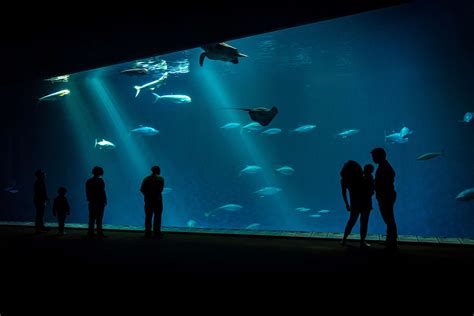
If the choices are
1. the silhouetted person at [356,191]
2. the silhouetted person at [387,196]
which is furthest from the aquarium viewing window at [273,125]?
the silhouetted person at [387,196]

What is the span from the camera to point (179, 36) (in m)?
5.94

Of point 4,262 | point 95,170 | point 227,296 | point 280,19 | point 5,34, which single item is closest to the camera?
point 227,296

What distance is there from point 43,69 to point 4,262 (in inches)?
180

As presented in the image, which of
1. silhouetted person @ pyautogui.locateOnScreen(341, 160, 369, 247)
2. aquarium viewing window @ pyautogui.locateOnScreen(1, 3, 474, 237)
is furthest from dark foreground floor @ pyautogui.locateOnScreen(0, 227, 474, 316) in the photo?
aquarium viewing window @ pyautogui.locateOnScreen(1, 3, 474, 237)

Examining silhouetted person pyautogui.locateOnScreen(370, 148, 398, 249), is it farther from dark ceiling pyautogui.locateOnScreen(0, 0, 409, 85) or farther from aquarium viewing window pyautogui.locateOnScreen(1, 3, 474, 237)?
aquarium viewing window pyautogui.locateOnScreen(1, 3, 474, 237)

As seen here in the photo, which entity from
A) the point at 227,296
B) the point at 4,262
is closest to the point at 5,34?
the point at 4,262

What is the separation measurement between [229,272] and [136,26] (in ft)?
13.8

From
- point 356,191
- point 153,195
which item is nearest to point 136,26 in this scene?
point 153,195

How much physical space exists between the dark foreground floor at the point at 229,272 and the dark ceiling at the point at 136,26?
3692mm

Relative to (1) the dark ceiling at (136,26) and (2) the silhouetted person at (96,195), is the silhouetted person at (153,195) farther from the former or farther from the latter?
(1) the dark ceiling at (136,26)

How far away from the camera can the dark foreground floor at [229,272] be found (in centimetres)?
327

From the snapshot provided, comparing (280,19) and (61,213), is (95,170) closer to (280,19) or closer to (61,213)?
(61,213)

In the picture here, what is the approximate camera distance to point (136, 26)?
5.56m

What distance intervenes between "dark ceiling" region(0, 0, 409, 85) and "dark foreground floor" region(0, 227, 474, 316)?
369 centimetres
